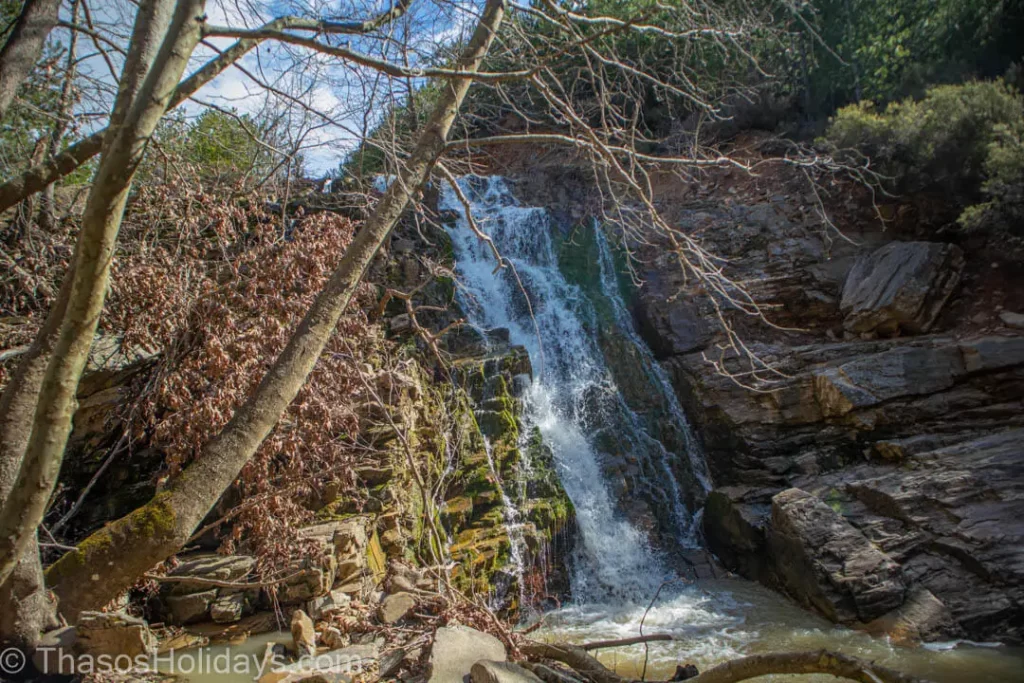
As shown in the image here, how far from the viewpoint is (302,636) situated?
4.30 metres

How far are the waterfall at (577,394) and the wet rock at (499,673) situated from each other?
327 cm

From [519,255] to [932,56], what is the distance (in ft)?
29.1

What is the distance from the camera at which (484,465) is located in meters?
7.05

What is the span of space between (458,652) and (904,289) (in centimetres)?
834

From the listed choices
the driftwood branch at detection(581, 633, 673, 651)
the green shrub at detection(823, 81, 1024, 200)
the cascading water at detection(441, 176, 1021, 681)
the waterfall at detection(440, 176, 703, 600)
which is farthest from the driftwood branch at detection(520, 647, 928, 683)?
the green shrub at detection(823, 81, 1024, 200)

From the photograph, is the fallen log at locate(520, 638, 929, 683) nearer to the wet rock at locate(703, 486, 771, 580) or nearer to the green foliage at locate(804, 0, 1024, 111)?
the wet rock at locate(703, 486, 771, 580)

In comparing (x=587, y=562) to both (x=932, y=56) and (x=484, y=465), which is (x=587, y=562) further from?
(x=932, y=56)

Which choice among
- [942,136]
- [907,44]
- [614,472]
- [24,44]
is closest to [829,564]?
[614,472]

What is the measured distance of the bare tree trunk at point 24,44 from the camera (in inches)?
107

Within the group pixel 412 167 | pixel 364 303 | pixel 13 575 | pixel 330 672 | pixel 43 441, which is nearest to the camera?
pixel 43 441

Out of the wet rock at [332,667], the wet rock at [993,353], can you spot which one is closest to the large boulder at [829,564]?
the wet rock at [993,353]

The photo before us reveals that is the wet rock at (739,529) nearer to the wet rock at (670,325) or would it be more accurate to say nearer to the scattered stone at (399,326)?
the wet rock at (670,325)

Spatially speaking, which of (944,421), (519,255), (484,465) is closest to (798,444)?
(944,421)

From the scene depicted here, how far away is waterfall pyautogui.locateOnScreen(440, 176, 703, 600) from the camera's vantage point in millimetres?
7207
